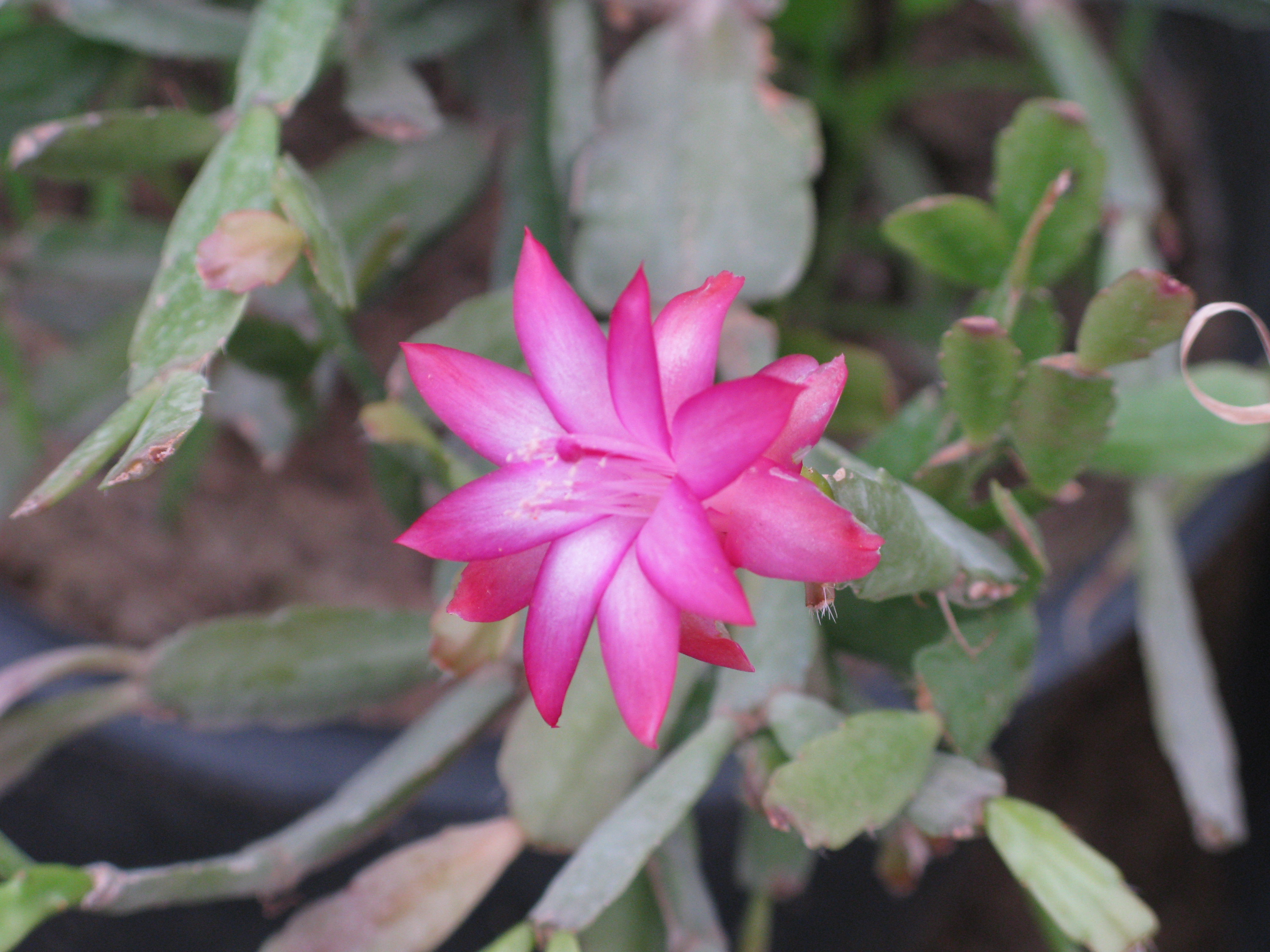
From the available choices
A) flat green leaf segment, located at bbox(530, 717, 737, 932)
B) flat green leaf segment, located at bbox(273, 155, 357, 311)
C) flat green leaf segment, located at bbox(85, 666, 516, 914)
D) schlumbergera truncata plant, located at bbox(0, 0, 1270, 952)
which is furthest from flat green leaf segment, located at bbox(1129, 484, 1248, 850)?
flat green leaf segment, located at bbox(273, 155, 357, 311)

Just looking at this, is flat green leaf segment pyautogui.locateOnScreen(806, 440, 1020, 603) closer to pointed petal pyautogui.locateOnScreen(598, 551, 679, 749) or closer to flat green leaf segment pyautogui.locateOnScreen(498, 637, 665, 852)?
pointed petal pyautogui.locateOnScreen(598, 551, 679, 749)

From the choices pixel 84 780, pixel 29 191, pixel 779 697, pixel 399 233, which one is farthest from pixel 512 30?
pixel 84 780

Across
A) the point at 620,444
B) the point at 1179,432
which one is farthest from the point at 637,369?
the point at 1179,432

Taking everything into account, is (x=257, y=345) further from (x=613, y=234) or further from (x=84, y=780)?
(x=84, y=780)

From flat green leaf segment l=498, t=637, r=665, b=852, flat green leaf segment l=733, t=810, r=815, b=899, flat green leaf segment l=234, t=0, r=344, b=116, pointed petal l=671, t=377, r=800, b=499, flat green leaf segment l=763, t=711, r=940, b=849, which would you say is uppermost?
flat green leaf segment l=234, t=0, r=344, b=116

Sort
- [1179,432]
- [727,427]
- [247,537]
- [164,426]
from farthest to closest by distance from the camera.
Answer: [247,537] → [1179,432] → [164,426] → [727,427]

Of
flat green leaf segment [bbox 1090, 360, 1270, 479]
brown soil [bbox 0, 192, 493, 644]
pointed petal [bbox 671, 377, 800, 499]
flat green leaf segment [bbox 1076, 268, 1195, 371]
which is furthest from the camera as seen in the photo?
brown soil [bbox 0, 192, 493, 644]

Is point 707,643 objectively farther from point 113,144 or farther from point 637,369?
point 113,144

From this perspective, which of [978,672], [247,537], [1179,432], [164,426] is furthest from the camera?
[247,537]
